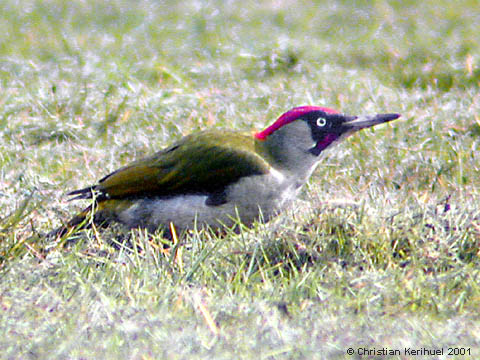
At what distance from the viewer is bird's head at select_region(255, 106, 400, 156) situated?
4.71 metres

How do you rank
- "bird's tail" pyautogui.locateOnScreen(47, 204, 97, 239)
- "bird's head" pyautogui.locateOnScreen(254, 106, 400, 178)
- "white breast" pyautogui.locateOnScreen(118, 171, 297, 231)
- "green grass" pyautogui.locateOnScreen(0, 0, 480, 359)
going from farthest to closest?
"bird's head" pyautogui.locateOnScreen(254, 106, 400, 178), "white breast" pyautogui.locateOnScreen(118, 171, 297, 231), "bird's tail" pyautogui.locateOnScreen(47, 204, 97, 239), "green grass" pyautogui.locateOnScreen(0, 0, 480, 359)

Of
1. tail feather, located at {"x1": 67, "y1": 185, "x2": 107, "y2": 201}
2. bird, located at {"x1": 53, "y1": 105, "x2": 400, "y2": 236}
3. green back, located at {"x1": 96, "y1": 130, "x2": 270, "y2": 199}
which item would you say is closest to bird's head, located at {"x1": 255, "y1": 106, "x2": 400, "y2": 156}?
bird, located at {"x1": 53, "y1": 105, "x2": 400, "y2": 236}

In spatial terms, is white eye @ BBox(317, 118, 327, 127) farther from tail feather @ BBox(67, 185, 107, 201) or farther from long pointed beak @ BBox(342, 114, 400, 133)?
tail feather @ BBox(67, 185, 107, 201)

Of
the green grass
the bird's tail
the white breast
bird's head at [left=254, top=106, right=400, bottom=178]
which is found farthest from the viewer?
bird's head at [left=254, top=106, right=400, bottom=178]

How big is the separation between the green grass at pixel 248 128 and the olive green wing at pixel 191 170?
0.25m

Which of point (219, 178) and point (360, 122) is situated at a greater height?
point (360, 122)

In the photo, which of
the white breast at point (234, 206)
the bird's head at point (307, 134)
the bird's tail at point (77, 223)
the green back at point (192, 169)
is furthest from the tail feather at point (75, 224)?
the bird's head at point (307, 134)

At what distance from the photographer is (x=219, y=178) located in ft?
15.0

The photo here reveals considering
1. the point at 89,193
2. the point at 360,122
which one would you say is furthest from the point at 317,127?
the point at 89,193

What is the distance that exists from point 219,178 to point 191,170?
0.51 ft

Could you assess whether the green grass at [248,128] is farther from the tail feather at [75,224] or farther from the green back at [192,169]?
Result: the green back at [192,169]

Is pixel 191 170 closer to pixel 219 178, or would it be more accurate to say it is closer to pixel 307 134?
pixel 219 178

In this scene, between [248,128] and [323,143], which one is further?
[248,128]

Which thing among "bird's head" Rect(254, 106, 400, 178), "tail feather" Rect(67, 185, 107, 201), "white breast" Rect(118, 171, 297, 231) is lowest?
"white breast" Rect(118, 171, 297, 231)
